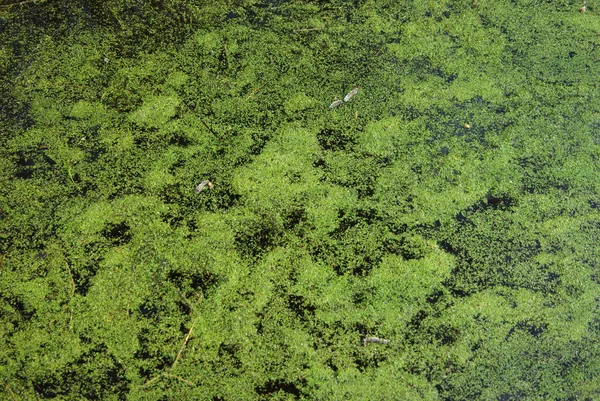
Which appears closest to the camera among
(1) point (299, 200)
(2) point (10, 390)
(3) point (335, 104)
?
(2) point (10, 390)

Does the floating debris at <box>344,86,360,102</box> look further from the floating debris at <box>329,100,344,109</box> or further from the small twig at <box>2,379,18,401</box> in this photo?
the small twig at <box>2,379,18,401</box>

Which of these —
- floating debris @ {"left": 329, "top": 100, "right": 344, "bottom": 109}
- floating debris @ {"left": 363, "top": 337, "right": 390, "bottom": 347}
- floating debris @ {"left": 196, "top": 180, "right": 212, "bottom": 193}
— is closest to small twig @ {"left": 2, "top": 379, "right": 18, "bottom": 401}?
floating debris @ {"left": 196, "top": 180, "right": 212, "bottom": 193}

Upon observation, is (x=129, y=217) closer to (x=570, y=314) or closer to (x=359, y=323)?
(x=359, y=323)

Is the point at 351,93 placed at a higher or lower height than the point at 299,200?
higher

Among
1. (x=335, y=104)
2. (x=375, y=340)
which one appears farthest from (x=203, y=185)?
(x=375, y=340)

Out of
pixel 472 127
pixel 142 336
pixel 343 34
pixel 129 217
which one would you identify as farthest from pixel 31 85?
pixel 472 127

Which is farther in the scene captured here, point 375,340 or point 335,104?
point 335,104

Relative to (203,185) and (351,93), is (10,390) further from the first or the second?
(351,93)

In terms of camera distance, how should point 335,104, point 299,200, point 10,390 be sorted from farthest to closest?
1. point 335,104
2. point 299,200
3. point 10,390

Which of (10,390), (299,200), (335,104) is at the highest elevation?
(335,104)
